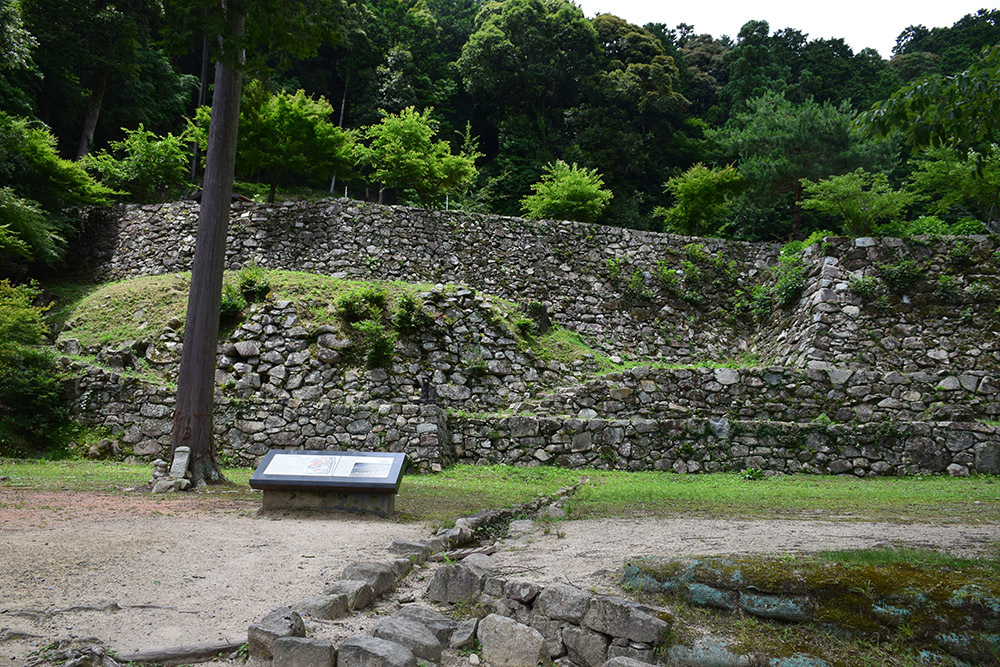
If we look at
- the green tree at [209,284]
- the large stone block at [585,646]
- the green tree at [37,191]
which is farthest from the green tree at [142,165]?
the large stone block at [585,646]

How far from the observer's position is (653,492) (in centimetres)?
793

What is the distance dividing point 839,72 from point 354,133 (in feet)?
89.7

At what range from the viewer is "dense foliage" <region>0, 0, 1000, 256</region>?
16.4 m

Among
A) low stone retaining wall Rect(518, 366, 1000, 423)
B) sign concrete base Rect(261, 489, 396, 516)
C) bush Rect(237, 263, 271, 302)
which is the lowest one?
sign concrete base Rect(261, 489, 396, 516)

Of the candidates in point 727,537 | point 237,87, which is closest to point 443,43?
point 237,87

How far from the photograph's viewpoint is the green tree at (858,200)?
1867 centimetres

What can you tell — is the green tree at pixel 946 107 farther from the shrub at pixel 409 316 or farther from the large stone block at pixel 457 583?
the shrub at pixel 409 316

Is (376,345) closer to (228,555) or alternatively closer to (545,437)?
(545,437)

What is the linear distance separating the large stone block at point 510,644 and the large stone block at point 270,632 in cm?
95

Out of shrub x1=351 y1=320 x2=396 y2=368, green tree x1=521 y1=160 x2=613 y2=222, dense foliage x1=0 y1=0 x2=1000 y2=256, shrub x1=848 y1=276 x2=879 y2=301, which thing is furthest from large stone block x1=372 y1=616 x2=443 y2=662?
green tree x1=521 y1=160 x2=613 y2=222

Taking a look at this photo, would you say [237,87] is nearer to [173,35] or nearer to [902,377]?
[173,35]

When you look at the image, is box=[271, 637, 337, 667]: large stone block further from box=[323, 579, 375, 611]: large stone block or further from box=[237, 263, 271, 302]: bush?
box=[237, 263, 271, 302]: bush

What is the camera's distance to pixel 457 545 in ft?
16.8

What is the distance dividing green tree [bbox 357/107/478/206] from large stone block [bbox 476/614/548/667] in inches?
689
